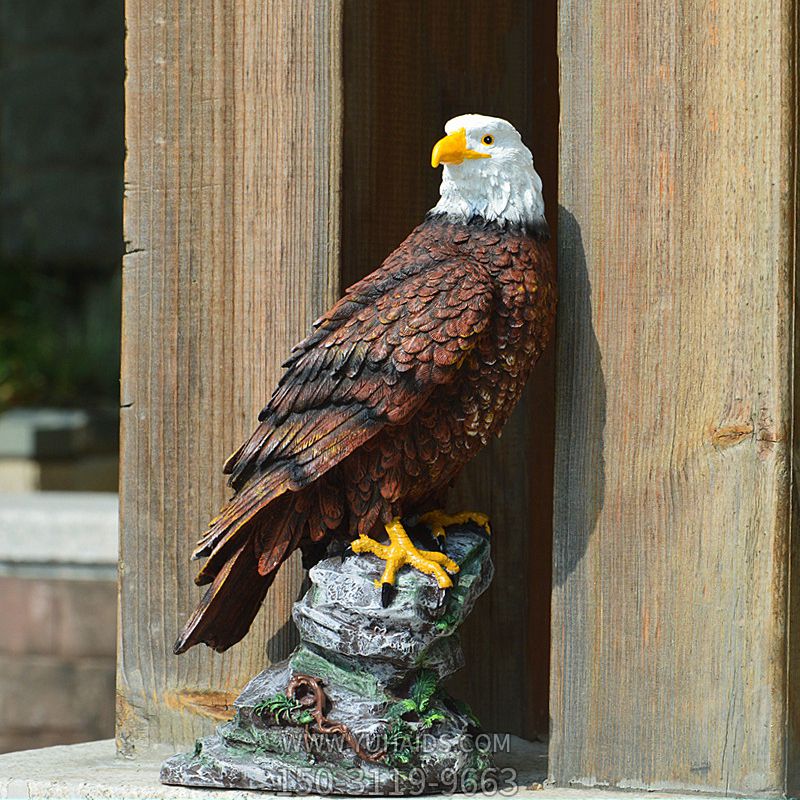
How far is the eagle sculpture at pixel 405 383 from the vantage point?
178cm

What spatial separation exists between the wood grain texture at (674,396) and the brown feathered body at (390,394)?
0.35 ft

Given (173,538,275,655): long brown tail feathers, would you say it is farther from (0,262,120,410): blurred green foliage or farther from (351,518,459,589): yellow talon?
(0,262,120,410): blurred green foliage

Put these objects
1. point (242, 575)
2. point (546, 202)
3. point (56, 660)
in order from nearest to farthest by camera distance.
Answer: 1. point (242, 575)
2. point (546, 202)
3. point (56, 660)

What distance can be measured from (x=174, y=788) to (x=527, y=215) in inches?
34.7

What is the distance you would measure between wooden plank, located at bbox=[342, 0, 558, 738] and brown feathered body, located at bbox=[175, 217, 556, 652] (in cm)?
35

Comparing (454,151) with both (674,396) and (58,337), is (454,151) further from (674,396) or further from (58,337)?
(58,337)

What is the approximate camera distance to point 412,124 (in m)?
2.19

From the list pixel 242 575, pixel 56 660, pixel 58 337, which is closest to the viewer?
pixel 242 575

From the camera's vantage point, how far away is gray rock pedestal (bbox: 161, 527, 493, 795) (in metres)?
1.78

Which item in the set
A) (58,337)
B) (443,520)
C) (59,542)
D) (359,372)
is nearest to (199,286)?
(359,372)

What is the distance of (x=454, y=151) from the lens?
184cm

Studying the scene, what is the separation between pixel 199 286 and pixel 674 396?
707 millimetres

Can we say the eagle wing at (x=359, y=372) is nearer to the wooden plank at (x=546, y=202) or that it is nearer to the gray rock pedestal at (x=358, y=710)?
the gray rock pedestal at (x=358, y=710)

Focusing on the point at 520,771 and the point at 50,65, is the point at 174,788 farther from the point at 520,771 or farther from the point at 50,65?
the point at 50,65
